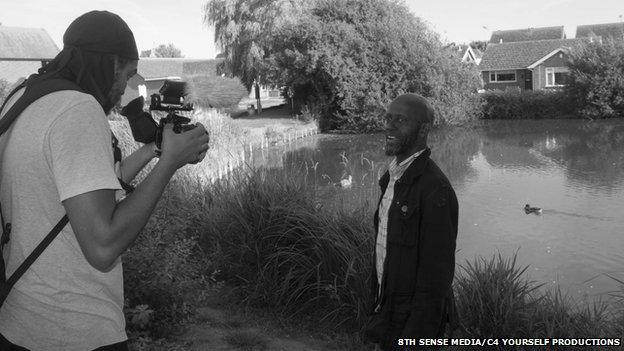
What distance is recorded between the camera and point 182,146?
162 cm

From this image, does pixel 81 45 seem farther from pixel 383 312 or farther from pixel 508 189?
pixel 508 189

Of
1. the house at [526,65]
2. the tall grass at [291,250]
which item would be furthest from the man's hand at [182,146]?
the house at [526,65]

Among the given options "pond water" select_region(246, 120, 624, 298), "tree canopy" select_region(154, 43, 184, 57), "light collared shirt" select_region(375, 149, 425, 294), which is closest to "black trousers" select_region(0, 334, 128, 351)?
"light collared shirt" select_region(375, 149, 425, 294)

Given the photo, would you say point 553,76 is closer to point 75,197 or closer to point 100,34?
point 100,34

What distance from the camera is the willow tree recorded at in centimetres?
3653

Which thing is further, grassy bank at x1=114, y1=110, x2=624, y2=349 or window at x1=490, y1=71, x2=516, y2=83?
window at x1=490, y1=71, x2=516, y2=83

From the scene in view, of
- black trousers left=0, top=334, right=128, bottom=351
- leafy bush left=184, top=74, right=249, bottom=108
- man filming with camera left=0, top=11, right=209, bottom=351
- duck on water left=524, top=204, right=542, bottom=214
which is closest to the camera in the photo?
man filming with camera left=0, top=11, right=209, bottom=351

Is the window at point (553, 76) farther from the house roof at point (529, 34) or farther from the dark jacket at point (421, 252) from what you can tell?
the dark jacket at point (421, 252)

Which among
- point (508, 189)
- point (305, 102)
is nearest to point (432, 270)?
point (508, 189)

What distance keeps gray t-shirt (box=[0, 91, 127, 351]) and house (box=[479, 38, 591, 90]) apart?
156ft

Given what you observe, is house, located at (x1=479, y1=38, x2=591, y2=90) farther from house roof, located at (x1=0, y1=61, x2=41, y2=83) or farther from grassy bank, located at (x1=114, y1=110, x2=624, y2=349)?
grassy bank, located at (x1=114, y1=110, x2=624, y2=349)

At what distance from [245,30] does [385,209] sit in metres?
36.2

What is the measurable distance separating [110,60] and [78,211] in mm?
462

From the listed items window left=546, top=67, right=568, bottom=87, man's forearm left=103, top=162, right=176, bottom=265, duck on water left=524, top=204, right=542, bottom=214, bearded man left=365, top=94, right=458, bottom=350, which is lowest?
duck on water left=524, top=204, right=542, bottom=214
